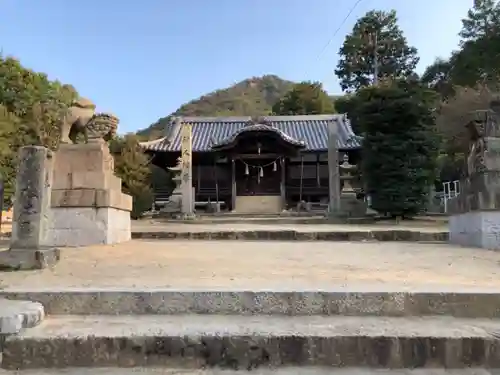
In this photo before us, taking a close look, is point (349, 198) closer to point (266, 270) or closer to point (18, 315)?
point (266, 270)

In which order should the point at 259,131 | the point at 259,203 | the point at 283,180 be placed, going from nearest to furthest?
the point at 259,131
the point at 259,203
the point at 283,180

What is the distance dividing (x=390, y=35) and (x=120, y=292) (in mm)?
49369

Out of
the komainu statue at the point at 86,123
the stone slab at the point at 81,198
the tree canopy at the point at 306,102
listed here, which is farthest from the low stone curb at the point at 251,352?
the tree canopy at the point at 306,102

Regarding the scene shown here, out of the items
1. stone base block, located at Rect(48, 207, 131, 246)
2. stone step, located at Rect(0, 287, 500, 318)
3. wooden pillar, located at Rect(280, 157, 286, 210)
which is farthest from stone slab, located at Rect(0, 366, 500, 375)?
wooden pillar, located at Rect(280, 157, 286, 210)

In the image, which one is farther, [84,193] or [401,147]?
[401,147]

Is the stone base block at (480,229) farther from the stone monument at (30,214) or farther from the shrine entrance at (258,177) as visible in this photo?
the shrine entrance at (258,177)

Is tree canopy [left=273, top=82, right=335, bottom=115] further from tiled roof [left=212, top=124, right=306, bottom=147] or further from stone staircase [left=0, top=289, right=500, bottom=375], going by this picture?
stone staircase [left=0, top=289, right=500, bottom=375]

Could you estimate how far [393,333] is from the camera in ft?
8.56

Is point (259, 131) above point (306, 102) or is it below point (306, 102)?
below

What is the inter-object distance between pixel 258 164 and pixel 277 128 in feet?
8.16

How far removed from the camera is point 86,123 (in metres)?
6.89

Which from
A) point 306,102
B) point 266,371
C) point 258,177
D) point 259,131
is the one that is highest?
point 306,102

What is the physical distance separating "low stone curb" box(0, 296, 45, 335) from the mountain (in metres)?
56.5

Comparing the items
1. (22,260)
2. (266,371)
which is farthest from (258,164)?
(266,371)
